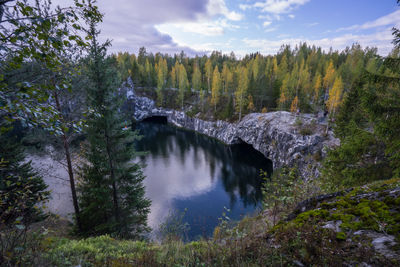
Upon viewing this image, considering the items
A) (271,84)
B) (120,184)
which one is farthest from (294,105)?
(120,184)

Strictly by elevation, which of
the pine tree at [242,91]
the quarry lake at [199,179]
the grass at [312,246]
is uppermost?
the pine tree at [242,91]

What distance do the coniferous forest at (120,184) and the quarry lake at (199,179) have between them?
2632 mm

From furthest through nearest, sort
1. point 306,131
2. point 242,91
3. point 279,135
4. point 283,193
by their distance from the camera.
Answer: point 242,91, point 279,135, point 306,131, point 283,193

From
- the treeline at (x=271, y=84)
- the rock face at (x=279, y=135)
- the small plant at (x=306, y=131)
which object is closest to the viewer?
the rock face at (x=279, y=135)

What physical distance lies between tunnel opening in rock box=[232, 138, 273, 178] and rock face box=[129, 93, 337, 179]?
42.5 inches

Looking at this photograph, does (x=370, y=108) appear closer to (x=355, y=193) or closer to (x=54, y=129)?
(x=355, y=193)

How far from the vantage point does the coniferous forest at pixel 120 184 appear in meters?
2.30

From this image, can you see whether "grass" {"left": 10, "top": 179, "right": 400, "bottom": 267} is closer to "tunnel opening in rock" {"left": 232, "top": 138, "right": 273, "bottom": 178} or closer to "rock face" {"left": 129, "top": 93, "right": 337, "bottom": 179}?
"rock face" {"left": 129, "top": 93, "right": 337, "bottom": 179}

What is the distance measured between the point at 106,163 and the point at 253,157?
30.1 meters

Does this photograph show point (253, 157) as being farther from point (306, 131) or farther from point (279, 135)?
point (306, 131)

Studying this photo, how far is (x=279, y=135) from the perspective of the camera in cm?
2934

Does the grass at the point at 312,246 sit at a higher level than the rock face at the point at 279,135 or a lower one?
higher

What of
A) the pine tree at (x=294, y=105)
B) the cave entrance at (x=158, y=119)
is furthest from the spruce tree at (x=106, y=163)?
the cave entrance at (x=158, y=119)

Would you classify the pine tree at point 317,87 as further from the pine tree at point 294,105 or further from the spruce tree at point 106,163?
the spruce tree at point 106,163
